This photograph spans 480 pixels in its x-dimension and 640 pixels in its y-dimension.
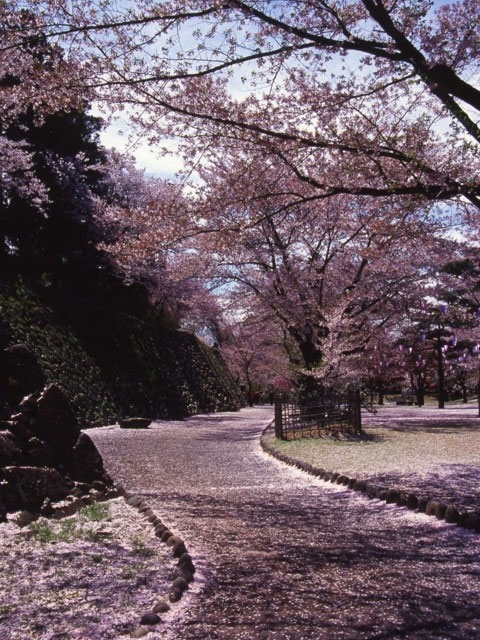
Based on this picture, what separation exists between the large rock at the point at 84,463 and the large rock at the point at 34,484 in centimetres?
74

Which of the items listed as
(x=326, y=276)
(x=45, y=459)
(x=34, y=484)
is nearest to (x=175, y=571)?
(x=34, y=484)

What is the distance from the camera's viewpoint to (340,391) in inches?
632

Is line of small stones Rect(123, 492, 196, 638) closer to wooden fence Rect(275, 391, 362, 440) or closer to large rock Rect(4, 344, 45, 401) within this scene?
large rock Rect(4, 344, 45, 401)

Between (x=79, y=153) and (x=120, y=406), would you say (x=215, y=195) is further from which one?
(x=79, y=153)

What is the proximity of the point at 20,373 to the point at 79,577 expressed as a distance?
4.76 meters

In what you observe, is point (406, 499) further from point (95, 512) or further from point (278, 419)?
point (278, 419)

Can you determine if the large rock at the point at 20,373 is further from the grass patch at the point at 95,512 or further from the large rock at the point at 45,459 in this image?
the grass patch at the point at 95,512

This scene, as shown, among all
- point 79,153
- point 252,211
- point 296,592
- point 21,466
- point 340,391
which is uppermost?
point 79,153

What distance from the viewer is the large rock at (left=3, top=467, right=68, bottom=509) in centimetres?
564

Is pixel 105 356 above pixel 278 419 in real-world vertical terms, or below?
above

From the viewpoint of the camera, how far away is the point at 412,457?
924 cm

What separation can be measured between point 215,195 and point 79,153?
15.7 metres

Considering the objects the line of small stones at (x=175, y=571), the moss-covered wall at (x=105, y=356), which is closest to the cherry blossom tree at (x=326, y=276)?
the moss-covered wall at (x=105, y=356)

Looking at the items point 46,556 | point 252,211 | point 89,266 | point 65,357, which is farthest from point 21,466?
point 89,266
